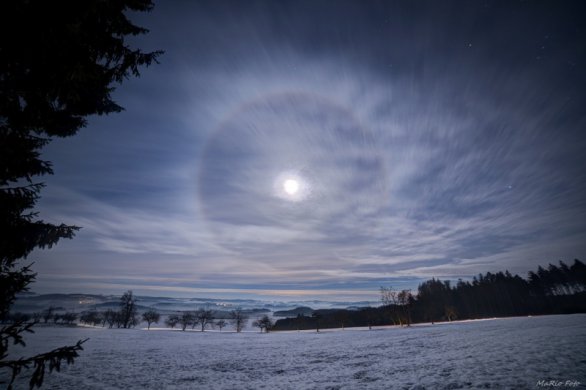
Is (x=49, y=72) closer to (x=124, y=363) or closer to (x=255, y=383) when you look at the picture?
(x=255, y=383)

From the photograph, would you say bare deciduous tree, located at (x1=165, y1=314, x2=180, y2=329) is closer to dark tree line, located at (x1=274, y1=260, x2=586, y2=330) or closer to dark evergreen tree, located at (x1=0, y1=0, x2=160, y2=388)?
dark tree line, located at (x1=274, y1=260, x2=586, y2=330)

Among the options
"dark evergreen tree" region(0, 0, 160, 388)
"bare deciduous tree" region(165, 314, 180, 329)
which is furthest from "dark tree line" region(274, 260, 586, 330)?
"dark evergreen tree" region(0, 0, 160, 388)

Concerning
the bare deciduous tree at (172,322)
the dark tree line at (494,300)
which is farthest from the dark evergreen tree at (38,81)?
the bare deciduous tree at (172,322)

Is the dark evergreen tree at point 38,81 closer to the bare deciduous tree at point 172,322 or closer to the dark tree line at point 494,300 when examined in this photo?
the dark tree line at point 494,300

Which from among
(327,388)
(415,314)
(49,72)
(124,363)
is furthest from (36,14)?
(415,314)

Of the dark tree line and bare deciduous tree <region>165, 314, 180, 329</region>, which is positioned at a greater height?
the dark tree line

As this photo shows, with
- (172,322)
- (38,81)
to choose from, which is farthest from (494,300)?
(172,322)

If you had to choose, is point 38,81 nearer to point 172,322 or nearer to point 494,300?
point 494,300
